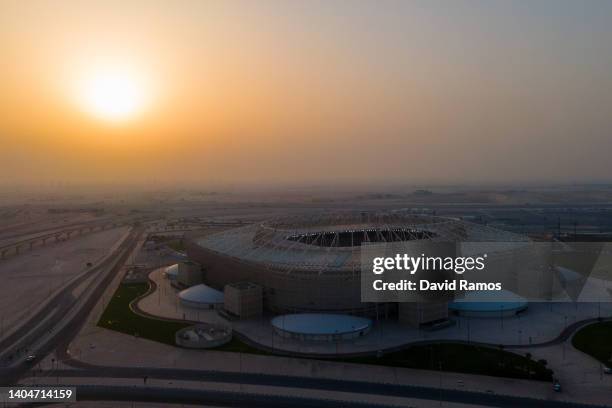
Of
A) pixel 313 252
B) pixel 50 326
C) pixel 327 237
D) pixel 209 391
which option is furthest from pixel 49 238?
pixel 209 391

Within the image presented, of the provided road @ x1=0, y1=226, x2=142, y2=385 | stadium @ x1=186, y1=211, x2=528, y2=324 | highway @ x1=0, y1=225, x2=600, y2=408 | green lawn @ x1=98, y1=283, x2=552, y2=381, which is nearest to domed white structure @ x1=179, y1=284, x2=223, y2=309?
stadium @ x1=186, y1=211, x2=528, y2=324

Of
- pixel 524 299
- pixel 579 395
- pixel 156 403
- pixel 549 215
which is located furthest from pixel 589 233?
pixel 156 403

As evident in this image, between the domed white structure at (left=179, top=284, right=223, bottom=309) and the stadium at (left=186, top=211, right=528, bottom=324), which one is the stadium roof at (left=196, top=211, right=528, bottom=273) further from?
the domed white structure at (left=179, top=284, right=223, bottom=309)

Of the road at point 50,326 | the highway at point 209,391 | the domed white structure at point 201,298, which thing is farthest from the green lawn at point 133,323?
the highway at point 209,391

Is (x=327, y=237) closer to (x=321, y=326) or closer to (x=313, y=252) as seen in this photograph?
(x=313, y=252)

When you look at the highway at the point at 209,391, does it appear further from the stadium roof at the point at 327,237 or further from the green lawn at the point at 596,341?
the stadium roof at the point at 327,237

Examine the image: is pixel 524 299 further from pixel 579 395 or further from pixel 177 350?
pixel 177 350
